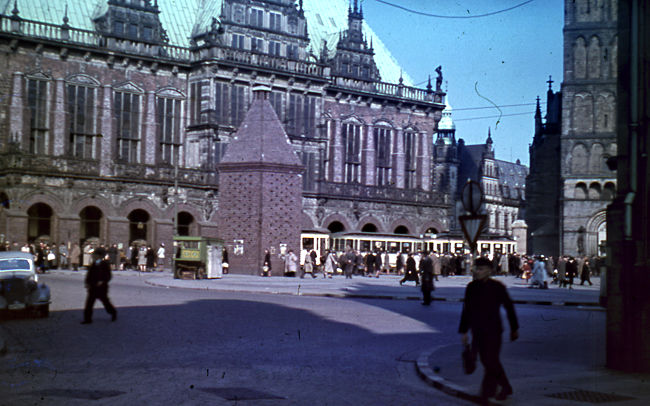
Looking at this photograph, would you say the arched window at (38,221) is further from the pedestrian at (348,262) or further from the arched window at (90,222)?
the pedestrian at (348,262)

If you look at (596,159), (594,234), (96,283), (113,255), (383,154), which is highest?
(383,154)

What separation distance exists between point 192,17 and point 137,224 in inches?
649

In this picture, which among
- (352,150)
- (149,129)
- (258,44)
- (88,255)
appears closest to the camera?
(88,255)

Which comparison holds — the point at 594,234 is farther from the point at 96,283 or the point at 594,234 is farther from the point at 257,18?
the point at 96,283

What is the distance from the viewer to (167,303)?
22.1m

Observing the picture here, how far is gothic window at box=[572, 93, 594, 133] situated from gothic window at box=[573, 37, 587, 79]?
1475 mm

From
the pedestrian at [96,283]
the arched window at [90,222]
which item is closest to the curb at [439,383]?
the pedestrian at [96,283]

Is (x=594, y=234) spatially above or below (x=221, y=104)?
below

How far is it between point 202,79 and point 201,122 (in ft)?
8.85

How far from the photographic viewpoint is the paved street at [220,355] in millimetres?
9078

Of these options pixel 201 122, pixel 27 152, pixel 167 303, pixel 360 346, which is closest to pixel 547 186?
pixel 201 122

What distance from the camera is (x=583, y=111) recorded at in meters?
60.8

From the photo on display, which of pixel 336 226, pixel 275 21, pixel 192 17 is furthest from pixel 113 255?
pixel 192 17

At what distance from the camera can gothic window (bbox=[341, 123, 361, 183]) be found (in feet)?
202
